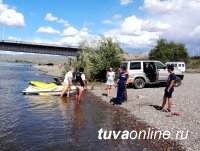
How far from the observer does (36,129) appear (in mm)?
13672

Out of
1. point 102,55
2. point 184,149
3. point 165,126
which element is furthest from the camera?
point 102,55

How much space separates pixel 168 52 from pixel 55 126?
6503 centimetres

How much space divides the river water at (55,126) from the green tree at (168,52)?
56.6 metres

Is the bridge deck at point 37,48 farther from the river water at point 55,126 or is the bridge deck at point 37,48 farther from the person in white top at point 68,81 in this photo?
the river water at point 55,126

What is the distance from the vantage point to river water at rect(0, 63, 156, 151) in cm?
1119

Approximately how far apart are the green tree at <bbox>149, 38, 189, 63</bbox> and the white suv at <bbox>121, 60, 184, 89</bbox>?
49355 millimetres

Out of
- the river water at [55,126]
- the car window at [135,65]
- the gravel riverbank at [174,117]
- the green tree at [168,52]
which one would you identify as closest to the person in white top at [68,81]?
the river water at [55,126]

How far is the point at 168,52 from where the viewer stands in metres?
76.9

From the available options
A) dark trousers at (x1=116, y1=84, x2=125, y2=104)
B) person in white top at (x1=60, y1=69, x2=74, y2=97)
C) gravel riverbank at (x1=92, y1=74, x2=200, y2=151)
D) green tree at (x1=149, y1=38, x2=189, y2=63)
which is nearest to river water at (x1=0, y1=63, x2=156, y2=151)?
gravel riverbank at (x1=92, y1=74, x2=200, y2=151)

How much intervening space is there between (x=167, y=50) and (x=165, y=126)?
64943mm

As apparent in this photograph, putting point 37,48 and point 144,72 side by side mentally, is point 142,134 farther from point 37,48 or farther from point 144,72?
point 37,48

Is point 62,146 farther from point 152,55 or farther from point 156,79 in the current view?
point 152,55

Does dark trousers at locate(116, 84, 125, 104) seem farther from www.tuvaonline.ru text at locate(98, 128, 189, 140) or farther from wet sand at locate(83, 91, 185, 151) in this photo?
www.tuvaonline.ru text at locate(98, 128, 189, 140)

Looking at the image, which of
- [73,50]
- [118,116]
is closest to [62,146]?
[118,116]
